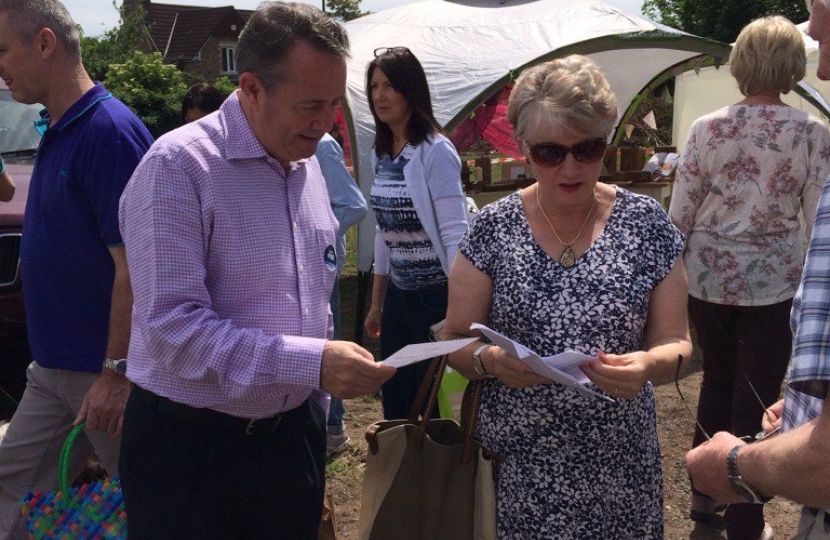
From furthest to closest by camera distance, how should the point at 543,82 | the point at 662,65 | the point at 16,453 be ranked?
the point at 662,65
the point at 16,453
the point at 543,82

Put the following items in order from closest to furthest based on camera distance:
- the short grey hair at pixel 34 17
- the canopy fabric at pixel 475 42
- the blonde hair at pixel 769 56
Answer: the short grey hair at pixel 34 17
the blonde hair at pixel 769 56
the canopy fabric at pixel 475 42

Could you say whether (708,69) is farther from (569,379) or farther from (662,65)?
(569,379)

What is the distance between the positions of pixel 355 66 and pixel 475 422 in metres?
6.72

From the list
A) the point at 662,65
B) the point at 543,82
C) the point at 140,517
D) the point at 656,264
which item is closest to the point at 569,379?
the point at 656,264

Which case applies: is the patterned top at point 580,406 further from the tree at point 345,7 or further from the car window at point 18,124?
the tree at point 345,7

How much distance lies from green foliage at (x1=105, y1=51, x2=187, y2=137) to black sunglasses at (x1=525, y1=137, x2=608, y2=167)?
1747cm

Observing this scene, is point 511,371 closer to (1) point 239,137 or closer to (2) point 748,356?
(1) point 239,137

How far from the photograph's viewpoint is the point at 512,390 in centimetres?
220

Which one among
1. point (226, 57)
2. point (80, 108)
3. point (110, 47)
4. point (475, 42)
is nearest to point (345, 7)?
point (110, 47)

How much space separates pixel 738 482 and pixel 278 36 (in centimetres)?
138

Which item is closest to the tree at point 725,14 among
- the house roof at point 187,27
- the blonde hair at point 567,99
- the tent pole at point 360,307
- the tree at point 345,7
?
the tree at point 345,7

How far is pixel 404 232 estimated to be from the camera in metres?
3.78

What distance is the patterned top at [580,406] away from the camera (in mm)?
2133

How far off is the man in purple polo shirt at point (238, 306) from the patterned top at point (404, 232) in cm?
161
